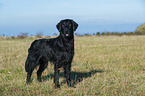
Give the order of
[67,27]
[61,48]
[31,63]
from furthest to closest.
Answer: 1. [31,63]
2. [61,48]
3. [67,27]

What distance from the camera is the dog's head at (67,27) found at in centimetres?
493

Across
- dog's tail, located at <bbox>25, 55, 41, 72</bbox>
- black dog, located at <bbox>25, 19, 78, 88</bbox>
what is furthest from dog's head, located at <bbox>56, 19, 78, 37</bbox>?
dog's tail, located at <bbox>25, 55, 41, 72</bbox>

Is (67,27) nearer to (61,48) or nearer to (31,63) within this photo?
(61,48)

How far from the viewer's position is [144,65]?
8664 millimetres

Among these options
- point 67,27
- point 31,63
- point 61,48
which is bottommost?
Answer: point 31,63

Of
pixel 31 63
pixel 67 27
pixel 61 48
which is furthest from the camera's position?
pixel 31 63

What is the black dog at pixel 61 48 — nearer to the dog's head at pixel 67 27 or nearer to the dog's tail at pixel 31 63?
the dog's head at pixel 67 27

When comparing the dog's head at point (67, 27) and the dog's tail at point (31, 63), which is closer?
the dog's head at point (67, 27)

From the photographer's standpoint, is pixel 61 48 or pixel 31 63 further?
pixel 31 63

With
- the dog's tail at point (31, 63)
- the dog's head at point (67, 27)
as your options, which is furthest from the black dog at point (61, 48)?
the dog's tail at point (31, 63)

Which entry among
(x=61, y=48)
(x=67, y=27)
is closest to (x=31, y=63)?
(x=61, y=48)

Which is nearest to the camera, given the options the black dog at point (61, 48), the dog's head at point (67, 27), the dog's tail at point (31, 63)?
the dog's head at point (67, 27)

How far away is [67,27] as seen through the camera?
5.00 m

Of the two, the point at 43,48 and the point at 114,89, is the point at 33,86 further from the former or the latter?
the point at 114,89
